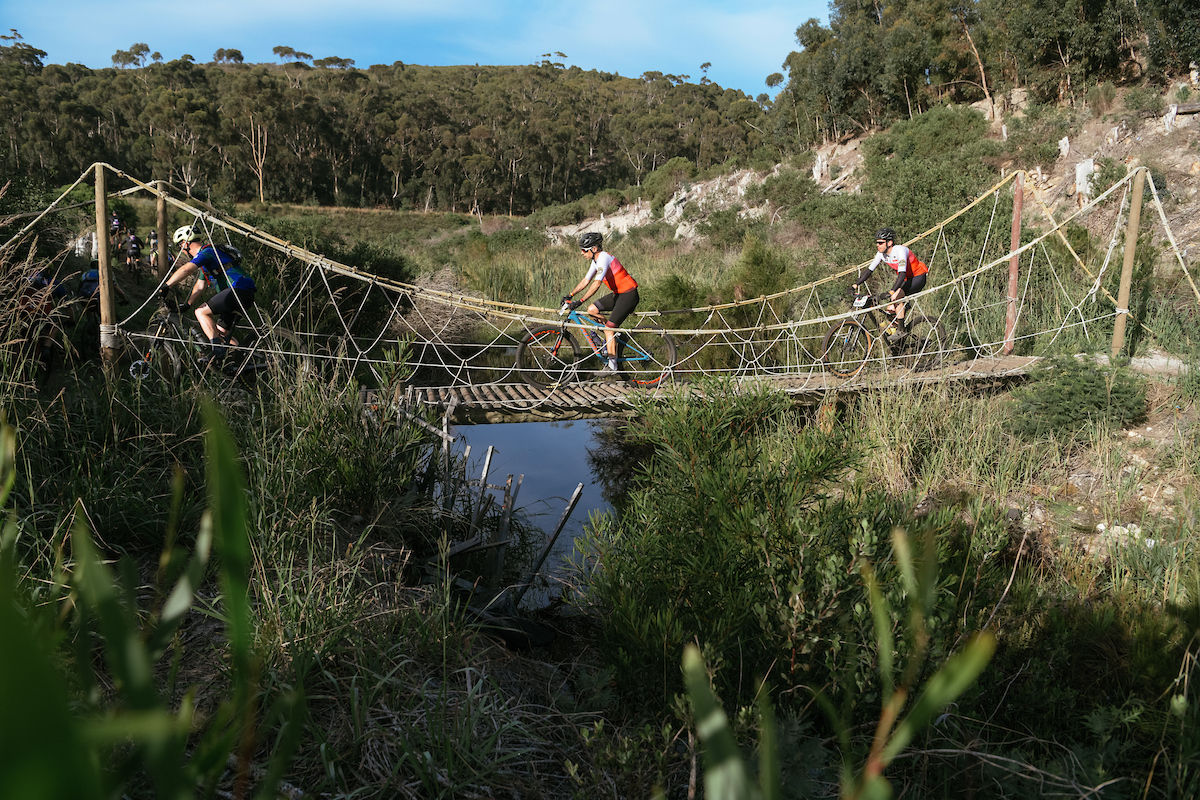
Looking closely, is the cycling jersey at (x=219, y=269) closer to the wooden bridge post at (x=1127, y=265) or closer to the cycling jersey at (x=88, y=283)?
the cycling jersey at (x=88, y=283)

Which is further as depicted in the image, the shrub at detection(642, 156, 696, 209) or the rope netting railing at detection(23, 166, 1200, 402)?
the shrub at detection(642, 156, 696, 209)

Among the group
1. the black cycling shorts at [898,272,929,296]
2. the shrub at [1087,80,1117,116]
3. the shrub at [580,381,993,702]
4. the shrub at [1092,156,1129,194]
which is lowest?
the shrub at [580,381,993,702]

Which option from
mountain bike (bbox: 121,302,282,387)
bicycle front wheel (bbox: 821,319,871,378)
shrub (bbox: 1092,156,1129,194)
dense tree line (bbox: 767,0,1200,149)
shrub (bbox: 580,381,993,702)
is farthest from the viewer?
dense tree line (bbox: 767,0,1200,149)

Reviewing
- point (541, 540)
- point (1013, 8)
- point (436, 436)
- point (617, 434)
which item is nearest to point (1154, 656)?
point (541, 540)

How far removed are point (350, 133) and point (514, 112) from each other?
16.3 m

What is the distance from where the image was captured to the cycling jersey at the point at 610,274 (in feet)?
21.4

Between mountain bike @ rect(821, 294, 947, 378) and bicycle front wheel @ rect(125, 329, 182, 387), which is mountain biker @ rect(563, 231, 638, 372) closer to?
mountain bike @ rect(821, 294, 947, 378)

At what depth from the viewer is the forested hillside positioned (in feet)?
65.4

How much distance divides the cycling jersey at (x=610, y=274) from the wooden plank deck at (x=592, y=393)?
877mm

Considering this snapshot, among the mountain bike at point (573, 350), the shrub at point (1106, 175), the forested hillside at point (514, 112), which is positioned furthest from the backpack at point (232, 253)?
the shrub at point (1106, 175)

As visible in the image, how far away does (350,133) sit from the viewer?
43.3 metres

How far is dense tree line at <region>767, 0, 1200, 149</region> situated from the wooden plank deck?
1544 cm

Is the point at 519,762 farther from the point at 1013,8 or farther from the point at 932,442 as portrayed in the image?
the point at 1013,8

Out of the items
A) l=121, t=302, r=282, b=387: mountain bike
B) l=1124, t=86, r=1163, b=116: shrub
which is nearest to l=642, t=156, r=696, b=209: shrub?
l=1124, t=86, r=1163, b=116: shrub
